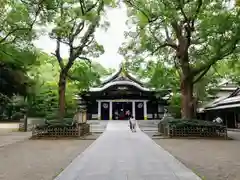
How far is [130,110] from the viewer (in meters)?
47.8

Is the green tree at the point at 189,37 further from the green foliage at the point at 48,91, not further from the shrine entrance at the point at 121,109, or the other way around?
the shrine entrance at the point at 121,109

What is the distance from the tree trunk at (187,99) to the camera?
23.2 meters

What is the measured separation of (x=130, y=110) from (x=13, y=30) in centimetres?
2964

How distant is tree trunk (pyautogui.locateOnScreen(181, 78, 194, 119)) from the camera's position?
2317 centimetres

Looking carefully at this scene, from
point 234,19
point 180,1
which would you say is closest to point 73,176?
point 180,1

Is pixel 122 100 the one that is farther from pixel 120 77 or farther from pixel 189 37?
pixel 189 37

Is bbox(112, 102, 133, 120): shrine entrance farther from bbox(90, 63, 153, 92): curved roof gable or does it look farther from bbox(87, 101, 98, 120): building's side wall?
bbox(90, 63, 153, 92): curved roof gable

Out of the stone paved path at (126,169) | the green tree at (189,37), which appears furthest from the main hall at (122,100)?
the stone paved path at (126,169)

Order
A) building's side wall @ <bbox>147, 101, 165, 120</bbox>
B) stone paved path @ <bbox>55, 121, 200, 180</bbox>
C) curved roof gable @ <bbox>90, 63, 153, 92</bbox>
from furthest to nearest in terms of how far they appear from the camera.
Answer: building's side wall @ <bbox>147, 101, 165, 120</bbox>, curved roof gable @ <bbox>90, 63, 153, 92</bbox>, stone paved path @ <bbox>55, 121, 200, 180</bbox>

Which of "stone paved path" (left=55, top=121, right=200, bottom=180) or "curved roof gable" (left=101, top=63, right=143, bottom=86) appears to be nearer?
"stone paved path" (left=55, top=121, right=200, bottom=180)

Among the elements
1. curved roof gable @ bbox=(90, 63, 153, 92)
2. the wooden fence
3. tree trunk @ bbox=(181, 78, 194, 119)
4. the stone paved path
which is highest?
curved roof gable @ bbox=(90, 63, 153, 92)

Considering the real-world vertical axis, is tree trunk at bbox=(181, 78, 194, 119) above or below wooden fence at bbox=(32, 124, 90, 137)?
A: above

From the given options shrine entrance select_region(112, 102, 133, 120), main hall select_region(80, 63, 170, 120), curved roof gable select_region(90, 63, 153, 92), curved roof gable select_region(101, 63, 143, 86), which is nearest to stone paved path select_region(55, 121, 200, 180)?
curved roof gable select_region(90, 63, 153, 92)

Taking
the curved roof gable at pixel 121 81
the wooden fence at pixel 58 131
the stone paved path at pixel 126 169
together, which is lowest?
the stone paved path at pixel 126 169
